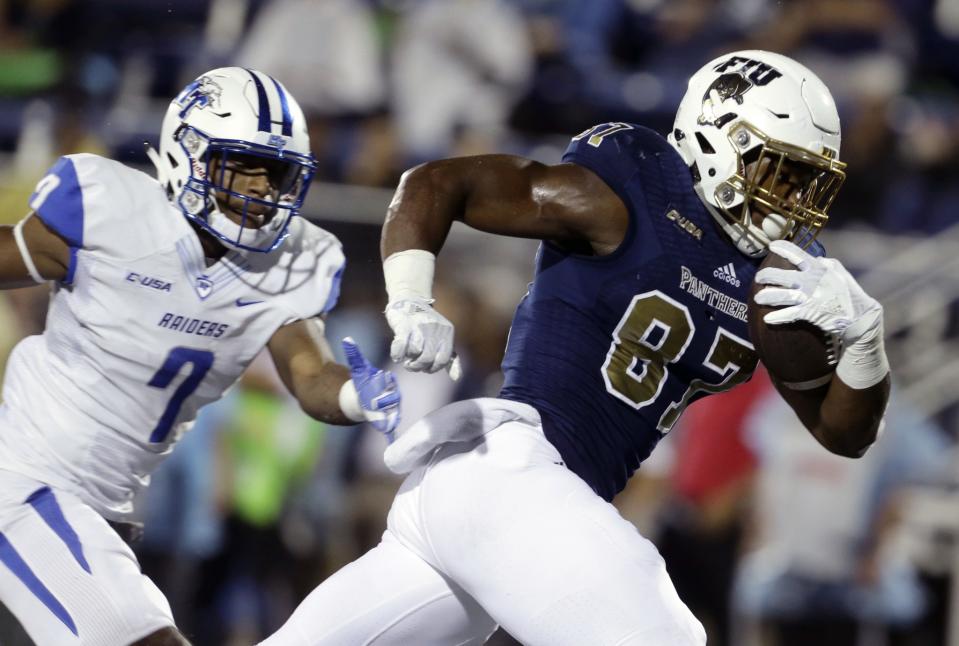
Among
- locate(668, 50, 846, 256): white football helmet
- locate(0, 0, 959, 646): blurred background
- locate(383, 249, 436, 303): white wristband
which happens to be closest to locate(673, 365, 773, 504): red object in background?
locate(0, 0, 959, 646): blurred background

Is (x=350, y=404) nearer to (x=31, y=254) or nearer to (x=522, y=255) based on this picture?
(x=31, y=254)

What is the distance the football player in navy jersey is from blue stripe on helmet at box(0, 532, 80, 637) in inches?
20.2

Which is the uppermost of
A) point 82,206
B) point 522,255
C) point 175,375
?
point 82,206

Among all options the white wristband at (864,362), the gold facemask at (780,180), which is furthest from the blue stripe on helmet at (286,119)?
the white wristband at (864,362)

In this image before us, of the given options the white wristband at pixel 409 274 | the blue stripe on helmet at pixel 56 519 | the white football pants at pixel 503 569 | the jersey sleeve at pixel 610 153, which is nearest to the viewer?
the white football pants at pixel 503 569

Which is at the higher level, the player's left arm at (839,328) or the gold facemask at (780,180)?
the gold facemask at (780,180)

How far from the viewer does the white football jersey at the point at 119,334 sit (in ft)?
9.02

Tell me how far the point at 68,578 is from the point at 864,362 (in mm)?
1593

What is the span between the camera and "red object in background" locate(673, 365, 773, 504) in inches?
204

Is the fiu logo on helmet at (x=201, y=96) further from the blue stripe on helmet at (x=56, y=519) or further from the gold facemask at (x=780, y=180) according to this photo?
the gold facemask at (x=780, y=180)

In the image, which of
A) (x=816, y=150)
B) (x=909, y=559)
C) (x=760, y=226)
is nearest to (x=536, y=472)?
(x=760, y=226)

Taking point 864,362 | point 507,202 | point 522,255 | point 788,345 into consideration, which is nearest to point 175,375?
point 507,202

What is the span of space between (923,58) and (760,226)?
411 cm

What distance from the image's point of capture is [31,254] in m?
2.69
